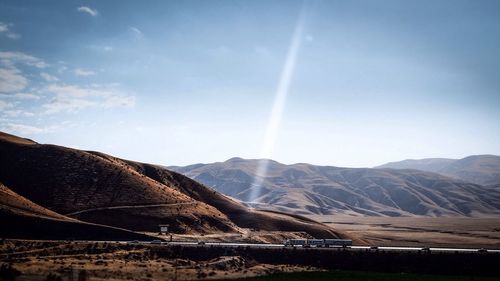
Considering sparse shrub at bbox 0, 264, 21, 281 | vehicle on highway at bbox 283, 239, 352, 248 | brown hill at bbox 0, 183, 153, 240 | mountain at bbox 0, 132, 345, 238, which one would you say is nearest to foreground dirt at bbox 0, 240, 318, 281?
sparse shrub at bbox 0, 264, 21, 281

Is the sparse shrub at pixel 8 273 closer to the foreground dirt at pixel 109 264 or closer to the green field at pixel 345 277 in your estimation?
the foreground dirt at pixel 109 264

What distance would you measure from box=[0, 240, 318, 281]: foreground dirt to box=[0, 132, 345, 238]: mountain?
18278mm

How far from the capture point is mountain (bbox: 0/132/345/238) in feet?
341

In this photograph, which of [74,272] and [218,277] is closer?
[74,272]

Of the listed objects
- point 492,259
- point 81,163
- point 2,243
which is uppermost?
point 81,163

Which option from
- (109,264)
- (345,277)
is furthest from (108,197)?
(345,277)

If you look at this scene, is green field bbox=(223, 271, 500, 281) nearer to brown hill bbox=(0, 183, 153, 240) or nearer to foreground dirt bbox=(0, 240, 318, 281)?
foreground dirt bbox=(0, 240, 318, 281)

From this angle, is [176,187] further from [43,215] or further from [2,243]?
[2,243]

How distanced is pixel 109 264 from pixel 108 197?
5221 centimetres

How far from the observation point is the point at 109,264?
2479 inches

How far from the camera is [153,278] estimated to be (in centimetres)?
5669

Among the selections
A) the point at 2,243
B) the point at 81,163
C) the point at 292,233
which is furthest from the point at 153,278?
the point at 81,163

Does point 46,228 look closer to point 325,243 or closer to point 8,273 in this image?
point 8,273

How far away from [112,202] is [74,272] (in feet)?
191
